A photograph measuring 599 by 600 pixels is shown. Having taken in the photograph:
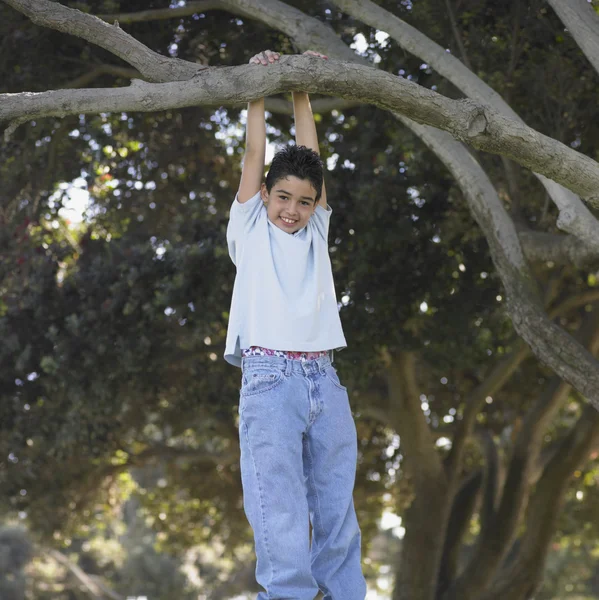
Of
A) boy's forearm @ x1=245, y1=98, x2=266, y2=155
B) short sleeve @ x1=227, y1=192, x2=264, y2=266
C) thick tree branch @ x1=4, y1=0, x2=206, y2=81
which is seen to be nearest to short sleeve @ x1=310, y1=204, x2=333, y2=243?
short sleeve @ x1=227, y1=192, x2=264, y2=266

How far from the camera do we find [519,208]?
715cm

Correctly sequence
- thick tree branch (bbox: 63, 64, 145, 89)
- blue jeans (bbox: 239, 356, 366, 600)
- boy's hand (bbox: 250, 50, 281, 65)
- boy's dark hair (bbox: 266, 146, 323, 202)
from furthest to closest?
thick tree branch (bbox: 63, 64, 145, 89), boy's dark hair (bbox: 266, 146, 323, 202), boy's hand (bbox: 250, 50, 281, 65), blue jeans (bbox: 239, 356, 366, 600)

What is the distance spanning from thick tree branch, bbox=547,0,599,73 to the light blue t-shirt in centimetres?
226

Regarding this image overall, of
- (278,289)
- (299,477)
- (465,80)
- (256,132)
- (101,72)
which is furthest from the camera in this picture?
(101,72)

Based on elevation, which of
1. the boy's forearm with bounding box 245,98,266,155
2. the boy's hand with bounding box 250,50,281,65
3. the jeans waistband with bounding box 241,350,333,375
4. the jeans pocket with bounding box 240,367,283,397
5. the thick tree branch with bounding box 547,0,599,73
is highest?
the thick tree branch with bounding box 547,0,599,73

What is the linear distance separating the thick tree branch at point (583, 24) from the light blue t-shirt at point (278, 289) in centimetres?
226

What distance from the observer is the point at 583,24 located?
5297mm

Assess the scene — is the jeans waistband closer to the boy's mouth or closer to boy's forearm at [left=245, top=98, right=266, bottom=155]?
the boy's mouth

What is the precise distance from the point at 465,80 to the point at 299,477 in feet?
9.66

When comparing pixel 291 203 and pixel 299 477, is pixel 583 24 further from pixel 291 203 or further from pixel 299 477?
pixel 299 477

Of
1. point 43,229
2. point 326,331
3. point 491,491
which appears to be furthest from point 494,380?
point 326,331

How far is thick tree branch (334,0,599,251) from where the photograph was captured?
17.1ft

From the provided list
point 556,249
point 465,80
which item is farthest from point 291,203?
point 556,249

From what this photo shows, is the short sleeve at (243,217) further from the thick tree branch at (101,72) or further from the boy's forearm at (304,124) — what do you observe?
the thick tree branch at (101,72)
